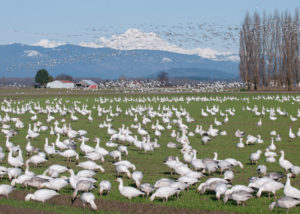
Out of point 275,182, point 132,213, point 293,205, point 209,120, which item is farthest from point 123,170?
point 209,120

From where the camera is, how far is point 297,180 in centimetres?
1694

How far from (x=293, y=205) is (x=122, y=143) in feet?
50.2

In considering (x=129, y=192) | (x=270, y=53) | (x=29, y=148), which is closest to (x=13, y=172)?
(x=129, y=192)

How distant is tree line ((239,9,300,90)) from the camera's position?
98.8 meters

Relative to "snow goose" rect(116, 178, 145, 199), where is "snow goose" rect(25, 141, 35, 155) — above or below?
above

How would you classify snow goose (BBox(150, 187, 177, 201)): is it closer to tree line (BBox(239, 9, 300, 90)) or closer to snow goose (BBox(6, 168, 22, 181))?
snow goose (BBox(6, 168, 22, 181))

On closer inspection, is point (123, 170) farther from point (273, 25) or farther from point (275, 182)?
point (273, 25)

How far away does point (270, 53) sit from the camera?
102625 millimetres

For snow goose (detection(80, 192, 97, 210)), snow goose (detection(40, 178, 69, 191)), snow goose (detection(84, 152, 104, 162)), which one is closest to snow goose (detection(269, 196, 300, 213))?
snow goose (detection(80, 192, 97, 210))

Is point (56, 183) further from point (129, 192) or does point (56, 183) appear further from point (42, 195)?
point (129, 192)

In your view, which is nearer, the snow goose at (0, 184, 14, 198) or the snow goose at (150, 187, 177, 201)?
the snow goose at (150, 187, 177, 201)

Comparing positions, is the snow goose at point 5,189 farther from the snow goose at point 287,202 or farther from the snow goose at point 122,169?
the snow goose at point 287,202

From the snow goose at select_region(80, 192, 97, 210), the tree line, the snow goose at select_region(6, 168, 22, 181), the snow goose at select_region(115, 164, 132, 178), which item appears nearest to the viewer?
the snow goose at select_region(80, 192, 97, 210)

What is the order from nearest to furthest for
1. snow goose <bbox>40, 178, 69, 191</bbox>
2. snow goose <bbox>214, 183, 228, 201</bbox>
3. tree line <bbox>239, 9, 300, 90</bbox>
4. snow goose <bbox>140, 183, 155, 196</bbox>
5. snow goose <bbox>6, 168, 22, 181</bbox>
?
snow goose <bbox>214, 183, 228, 201</bbox>, snow goose <bbox>140, 183, 155, 196</bbox>, snow goose <bbox>40, 178, 69, 191</bbox>, snow goose <bbox>6, 168, 22, 181</bbox>, tree line <bbox>239, 9, 300, 90</bbox>
